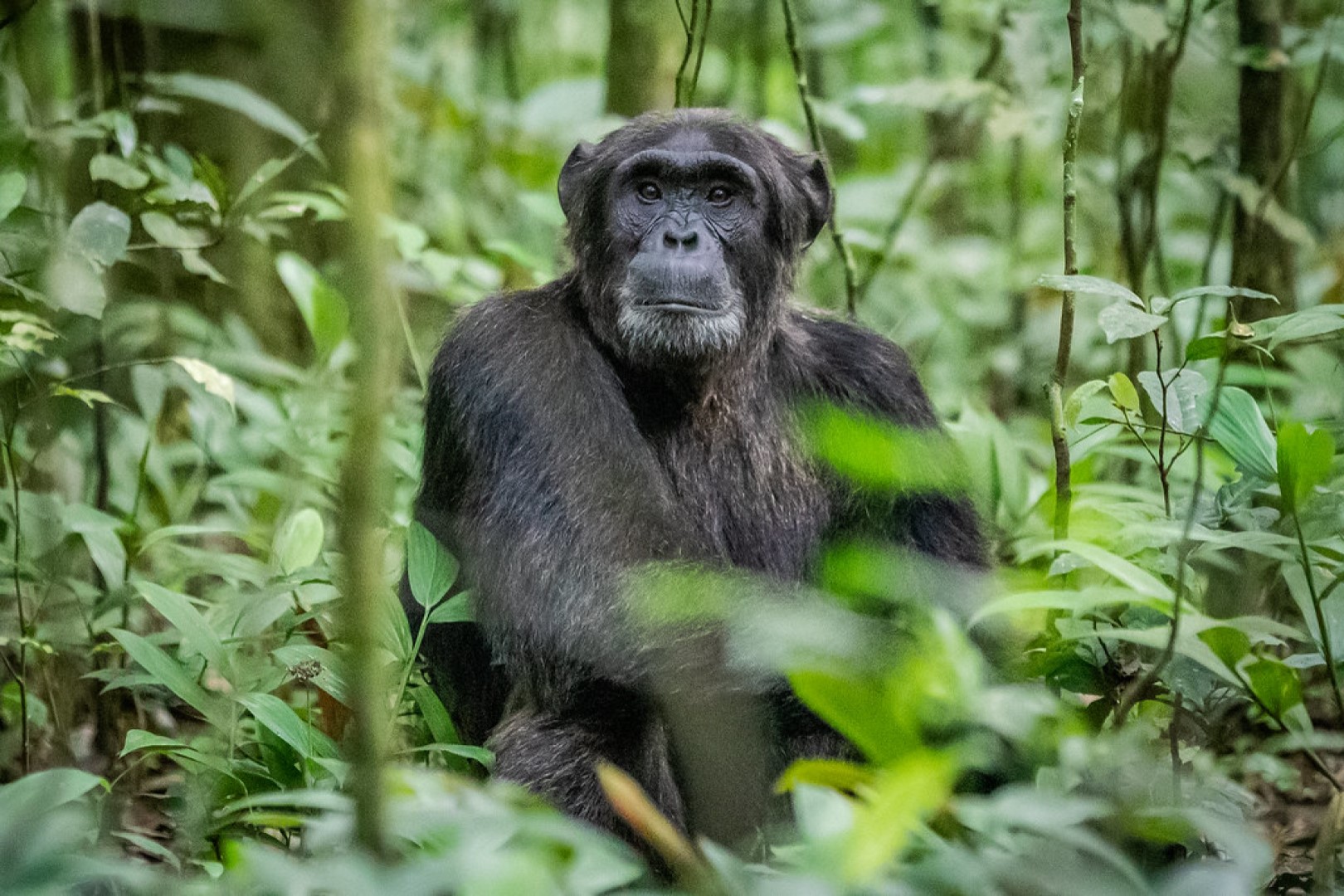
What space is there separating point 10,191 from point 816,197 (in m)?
2.50

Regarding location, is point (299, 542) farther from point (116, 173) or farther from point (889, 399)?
point (889, 399)

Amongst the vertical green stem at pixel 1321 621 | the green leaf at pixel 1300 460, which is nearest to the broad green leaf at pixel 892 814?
the green leaf at pixel 1300 460

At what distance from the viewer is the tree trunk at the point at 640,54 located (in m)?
6.64

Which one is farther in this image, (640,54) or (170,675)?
(640,54)

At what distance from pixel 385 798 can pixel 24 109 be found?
13.6 ft

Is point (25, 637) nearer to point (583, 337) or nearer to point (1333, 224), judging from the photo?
point (583, 337)

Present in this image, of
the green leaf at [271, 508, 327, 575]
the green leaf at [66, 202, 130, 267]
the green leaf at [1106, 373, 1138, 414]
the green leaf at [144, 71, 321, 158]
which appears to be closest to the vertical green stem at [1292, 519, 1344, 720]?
the green leaf at [1106, 373, 1138, 414]

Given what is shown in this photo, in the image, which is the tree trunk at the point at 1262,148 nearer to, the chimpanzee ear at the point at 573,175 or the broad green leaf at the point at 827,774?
the chimpanzee ear at the point at 573,175

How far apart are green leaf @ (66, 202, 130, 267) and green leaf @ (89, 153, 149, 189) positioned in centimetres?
22

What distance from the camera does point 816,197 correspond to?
183 inches

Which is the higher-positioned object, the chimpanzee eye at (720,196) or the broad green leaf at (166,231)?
the chimpanzee eye at (720,196)

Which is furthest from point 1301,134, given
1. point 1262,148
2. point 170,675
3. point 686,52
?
point 170,675

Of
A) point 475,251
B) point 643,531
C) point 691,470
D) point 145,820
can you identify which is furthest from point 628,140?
point 475,251

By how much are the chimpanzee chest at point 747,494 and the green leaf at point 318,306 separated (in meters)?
1.57
